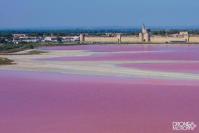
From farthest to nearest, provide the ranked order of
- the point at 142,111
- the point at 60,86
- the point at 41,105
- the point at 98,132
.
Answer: the point at 60,86, the point at 41,105, the point at 142,111, the point at 98,132

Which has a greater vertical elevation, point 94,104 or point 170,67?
point 94,104

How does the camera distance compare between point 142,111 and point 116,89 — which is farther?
point 116,89

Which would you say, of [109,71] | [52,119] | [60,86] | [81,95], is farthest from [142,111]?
[109,71]

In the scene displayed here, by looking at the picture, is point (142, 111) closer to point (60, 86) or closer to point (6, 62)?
point (60, 86)

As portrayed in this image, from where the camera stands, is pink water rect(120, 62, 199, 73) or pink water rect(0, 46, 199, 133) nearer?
pink water rect(0, 46, 199, 133)

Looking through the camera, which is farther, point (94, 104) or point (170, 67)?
point (170, 67)

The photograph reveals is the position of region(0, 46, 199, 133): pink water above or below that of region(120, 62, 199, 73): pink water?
above

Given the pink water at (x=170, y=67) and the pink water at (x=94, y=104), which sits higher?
the pink water at (x=94, y=104)

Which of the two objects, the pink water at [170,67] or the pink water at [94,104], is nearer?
the pink water at [94,104]
